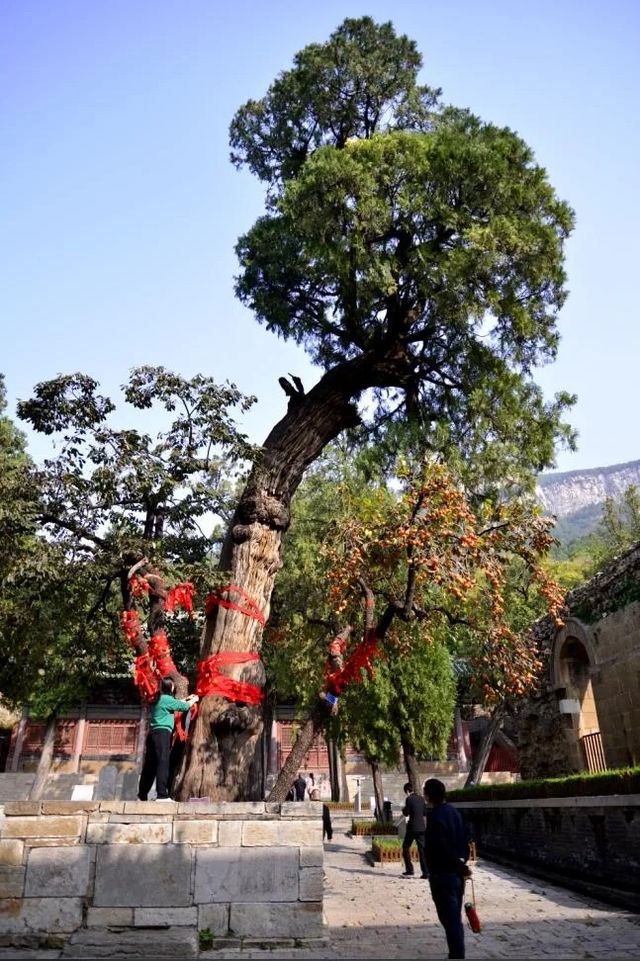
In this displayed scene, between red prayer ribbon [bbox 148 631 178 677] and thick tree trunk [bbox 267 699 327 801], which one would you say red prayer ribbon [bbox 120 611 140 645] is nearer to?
red prayer ribbon [bbox 148 631 178 677]

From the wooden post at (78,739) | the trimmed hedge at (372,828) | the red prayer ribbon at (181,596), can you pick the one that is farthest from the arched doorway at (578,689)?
the wooden post at (78,739)

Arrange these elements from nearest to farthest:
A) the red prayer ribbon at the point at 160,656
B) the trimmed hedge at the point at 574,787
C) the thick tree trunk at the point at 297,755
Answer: the thick tree trunk at the point at 297,755
the red prayer ribbon at the point at 160,656
the trimmed hedge at the point at 574,787

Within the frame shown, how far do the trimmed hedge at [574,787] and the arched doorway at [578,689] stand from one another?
5.08 feet

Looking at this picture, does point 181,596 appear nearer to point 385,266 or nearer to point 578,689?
point 385,266

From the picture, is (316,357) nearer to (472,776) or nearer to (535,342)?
(535,342)

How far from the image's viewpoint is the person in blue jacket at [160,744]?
282 inches

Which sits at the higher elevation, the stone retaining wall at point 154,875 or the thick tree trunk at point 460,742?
the thick tree trunk at point 460,742

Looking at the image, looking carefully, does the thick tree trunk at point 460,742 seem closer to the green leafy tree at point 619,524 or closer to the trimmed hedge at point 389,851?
the green leafy tree at point 619,524

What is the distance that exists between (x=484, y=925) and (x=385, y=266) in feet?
27.7

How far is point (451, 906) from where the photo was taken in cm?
523

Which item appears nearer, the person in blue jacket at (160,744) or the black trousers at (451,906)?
the black trousers at (451,906)

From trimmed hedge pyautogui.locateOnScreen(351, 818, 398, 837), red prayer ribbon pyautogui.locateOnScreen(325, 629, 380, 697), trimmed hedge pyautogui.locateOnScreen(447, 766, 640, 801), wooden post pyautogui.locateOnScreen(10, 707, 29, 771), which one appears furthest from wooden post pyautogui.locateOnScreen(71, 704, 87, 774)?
red prayer ribbon pyautogui.locateOnScreen(325, 629, 380, 697)

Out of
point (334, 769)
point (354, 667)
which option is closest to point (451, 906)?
point (354, 667)

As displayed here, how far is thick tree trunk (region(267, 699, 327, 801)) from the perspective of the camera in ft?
25.1
